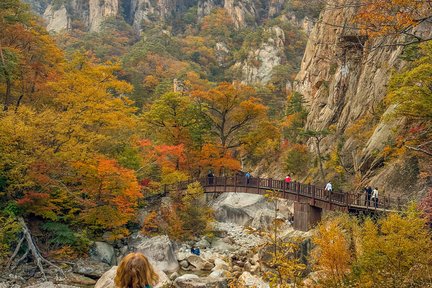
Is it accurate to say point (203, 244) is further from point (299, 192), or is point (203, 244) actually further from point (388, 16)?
point (388, 16)

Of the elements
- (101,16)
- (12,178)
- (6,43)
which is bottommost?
(12,178)

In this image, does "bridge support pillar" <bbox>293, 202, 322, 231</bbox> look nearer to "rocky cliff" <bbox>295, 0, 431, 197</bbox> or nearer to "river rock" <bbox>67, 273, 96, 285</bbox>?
"rocky cliff" <bbox>295, 0, 431, 197</bbox>

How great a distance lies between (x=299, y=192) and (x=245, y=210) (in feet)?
19.7

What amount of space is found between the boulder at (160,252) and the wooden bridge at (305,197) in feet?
17.2

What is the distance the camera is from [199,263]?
17938 mm

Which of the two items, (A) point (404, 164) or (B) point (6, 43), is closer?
(A) point (404, 164)

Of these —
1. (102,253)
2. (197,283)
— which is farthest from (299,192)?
(102,253)

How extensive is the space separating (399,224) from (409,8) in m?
6.25

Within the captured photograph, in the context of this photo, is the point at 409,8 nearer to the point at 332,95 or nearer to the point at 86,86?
the point at 86,86

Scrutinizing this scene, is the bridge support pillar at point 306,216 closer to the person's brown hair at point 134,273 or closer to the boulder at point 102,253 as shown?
the boulder at point 102,253

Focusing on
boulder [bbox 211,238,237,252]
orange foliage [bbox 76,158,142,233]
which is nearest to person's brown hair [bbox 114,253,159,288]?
orange foliage [bbox 76,158,142,233]

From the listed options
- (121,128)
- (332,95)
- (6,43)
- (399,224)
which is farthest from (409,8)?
(332,95)

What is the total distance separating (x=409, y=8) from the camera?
5410 millimetres

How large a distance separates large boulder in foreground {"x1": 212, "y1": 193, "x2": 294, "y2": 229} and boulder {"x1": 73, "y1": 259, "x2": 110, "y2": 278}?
34.9ft
